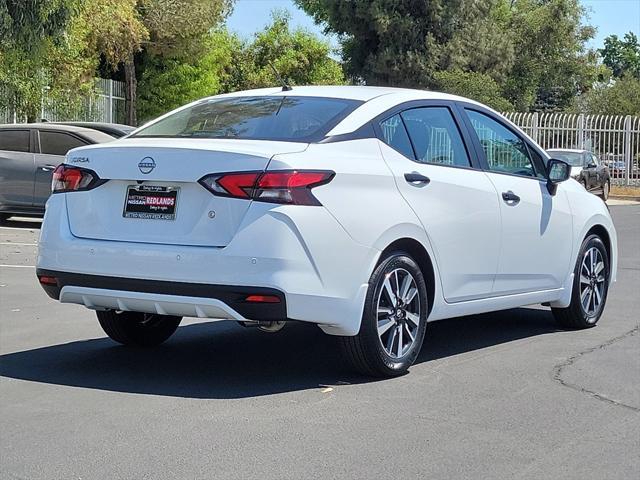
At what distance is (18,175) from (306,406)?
12012 millimetres

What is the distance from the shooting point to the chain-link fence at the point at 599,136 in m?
37.2

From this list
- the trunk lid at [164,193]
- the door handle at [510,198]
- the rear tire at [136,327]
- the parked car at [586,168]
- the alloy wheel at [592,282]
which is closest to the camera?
the trunk lid at [164,193]

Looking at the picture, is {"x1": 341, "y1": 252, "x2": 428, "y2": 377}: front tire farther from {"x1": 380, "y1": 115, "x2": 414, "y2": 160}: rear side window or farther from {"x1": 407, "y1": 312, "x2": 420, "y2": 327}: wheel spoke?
{"x1": 380, "y1": 115, "x2": 414, "y2": 160}: rear side window

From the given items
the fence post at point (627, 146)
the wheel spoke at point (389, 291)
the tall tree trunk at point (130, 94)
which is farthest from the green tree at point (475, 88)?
the wheel spoke at point (389, 291)

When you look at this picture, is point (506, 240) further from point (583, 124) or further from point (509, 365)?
point (583, 124)

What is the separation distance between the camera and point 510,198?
7453mm

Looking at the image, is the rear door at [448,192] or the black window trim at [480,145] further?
the black window trim at [480,145]

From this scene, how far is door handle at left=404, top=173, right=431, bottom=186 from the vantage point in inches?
257

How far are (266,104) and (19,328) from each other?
2729mm

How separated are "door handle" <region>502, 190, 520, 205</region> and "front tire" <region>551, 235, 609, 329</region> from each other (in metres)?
1.07

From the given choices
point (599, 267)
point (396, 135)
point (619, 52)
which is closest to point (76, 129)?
point (599, 267)

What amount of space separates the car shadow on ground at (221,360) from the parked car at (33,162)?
889 cm

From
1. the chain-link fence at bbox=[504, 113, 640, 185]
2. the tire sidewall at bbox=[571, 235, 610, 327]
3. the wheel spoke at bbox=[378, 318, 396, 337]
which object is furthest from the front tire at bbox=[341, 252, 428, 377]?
the chain-link fence at bbox=[504, 113, 640, 185]

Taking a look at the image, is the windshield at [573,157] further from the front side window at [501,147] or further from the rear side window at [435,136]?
the rear side window at [435,136]
